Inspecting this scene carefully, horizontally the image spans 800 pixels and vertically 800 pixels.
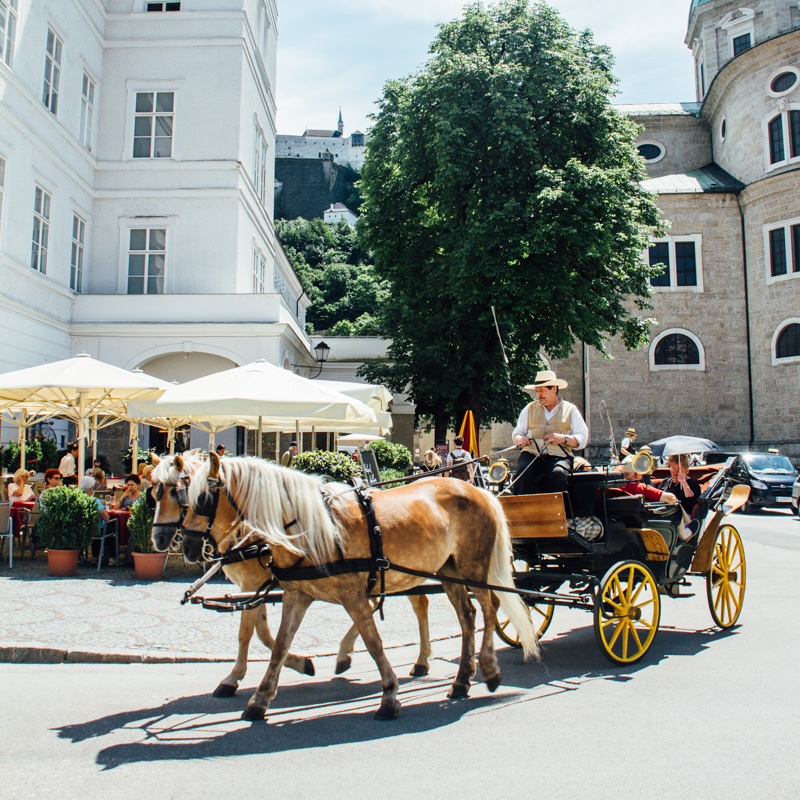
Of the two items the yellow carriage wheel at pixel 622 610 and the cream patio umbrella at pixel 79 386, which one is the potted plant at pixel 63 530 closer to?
the cream patio umbrella at pixel 79 386

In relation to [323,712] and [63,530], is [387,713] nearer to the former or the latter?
[323,712]

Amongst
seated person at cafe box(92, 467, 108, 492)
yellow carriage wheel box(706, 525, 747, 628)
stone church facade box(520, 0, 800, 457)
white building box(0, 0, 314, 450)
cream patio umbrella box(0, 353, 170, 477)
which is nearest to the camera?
yellow carriage wheel box(706, 525, 747, 628)

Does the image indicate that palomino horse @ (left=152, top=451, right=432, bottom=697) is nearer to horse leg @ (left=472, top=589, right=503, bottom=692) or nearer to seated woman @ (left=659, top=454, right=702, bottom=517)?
horse leg @ (left=472, top=589, right=503, bottom=692)

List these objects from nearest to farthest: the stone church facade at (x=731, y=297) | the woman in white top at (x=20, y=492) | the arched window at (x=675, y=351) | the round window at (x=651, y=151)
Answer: the woman in white top at (x=20, y=492) < the stone church facade at (x=731, y=297) < the arched window at (x=675, y=351) < the round window at (x=651, y=151)

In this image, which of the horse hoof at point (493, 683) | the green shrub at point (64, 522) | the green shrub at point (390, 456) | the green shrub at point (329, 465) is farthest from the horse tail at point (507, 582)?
the green shrub at point (390, 456)

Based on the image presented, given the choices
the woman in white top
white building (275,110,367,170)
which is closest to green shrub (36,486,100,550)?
the woman in white top

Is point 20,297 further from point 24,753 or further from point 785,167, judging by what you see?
point 785,167

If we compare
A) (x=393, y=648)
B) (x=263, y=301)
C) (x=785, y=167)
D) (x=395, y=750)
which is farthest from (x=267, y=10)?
(x=395, y=750)

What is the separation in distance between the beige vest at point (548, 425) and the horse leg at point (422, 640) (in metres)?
1.65

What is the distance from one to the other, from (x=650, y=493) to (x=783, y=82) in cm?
3220

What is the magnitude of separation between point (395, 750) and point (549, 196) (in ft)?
56.2

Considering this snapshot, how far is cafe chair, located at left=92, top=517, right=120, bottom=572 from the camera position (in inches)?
393

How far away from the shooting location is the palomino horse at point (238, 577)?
14.5 feet

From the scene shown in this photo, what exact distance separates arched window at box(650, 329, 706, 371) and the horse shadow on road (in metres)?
30.0
